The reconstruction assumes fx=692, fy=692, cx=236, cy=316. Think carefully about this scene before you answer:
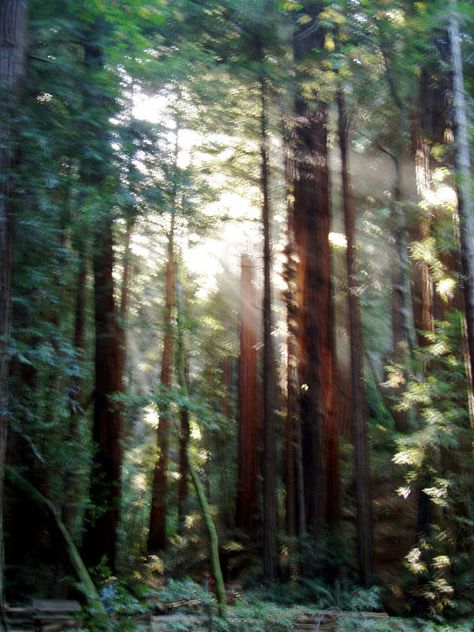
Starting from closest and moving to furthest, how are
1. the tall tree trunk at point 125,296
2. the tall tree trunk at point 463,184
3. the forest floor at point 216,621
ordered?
the forest floor at point 216,621 < the tall tree trunk at point 463,184 < the tall tree trunk at point 125,296

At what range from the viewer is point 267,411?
1491 centimetres

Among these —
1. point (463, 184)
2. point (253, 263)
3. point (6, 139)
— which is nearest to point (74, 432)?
point (6, 139)

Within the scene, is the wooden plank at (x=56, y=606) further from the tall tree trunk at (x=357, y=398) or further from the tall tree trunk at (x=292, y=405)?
the tall tree trunk at (x=292, y=405)

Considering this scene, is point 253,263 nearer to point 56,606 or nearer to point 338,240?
point 338,240

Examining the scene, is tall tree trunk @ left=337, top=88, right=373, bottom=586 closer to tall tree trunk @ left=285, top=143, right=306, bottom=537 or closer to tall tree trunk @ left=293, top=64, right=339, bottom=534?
tall tree trunk @ left=293, top=64, right=339, bottom=534

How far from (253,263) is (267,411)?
22.5 ft

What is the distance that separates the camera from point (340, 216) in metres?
19.1

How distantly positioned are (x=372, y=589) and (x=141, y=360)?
14.8m

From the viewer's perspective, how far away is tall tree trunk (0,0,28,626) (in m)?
6.94

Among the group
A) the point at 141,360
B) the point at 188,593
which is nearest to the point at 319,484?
the point at 188,593

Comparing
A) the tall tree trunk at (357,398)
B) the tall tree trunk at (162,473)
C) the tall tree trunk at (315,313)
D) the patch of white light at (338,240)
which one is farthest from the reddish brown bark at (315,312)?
the tall tree trunk at (162,473)

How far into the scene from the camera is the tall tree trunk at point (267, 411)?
1443 cm

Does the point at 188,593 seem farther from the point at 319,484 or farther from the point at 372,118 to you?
the point at 372,118

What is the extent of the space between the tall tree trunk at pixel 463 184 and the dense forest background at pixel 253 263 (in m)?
0.04
